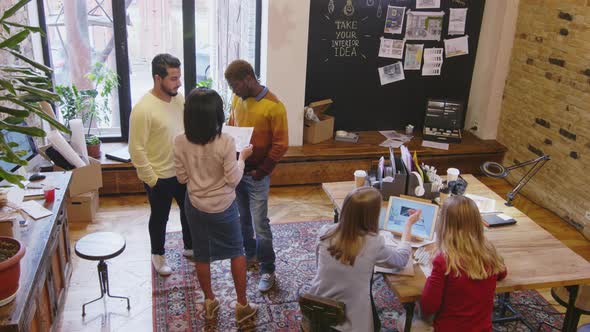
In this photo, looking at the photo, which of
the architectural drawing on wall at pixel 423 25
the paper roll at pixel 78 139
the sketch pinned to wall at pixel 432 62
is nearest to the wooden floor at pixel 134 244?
the paper roll at pixel 78 139

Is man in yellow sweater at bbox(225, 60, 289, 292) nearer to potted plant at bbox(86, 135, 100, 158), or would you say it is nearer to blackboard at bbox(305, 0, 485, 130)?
potted plant at bbox(86, 135, 100, 158)

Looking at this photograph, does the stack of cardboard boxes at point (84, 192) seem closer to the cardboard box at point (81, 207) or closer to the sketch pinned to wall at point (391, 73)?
the cardboard box at point (81, 207)

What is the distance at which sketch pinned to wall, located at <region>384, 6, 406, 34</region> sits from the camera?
5.59 m

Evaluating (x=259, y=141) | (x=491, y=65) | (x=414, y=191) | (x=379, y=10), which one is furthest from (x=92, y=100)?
(x=491, y=65)

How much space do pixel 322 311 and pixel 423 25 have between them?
3.98 meters

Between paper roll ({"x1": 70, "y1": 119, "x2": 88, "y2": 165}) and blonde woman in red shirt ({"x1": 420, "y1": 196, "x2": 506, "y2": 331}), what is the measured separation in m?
3.20

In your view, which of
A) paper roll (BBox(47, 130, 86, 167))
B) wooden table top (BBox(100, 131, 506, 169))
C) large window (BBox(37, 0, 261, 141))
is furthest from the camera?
wooden table top (BBox(100, 131, 506, 169))

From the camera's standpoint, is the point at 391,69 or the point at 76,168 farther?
the point at 391,69

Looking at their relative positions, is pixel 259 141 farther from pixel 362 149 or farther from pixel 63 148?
pixel 362 149

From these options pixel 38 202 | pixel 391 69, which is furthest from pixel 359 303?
pixel 391 69

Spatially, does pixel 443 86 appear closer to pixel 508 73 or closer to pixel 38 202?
pixel 508 73

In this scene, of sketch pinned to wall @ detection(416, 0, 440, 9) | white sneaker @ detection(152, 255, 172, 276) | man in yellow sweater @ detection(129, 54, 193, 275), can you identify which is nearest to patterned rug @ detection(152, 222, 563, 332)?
white sneaker @ detection(152, 255, 172, 276)

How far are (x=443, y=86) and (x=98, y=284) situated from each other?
4.09 meters

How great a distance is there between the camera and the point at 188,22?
17.7 ft
